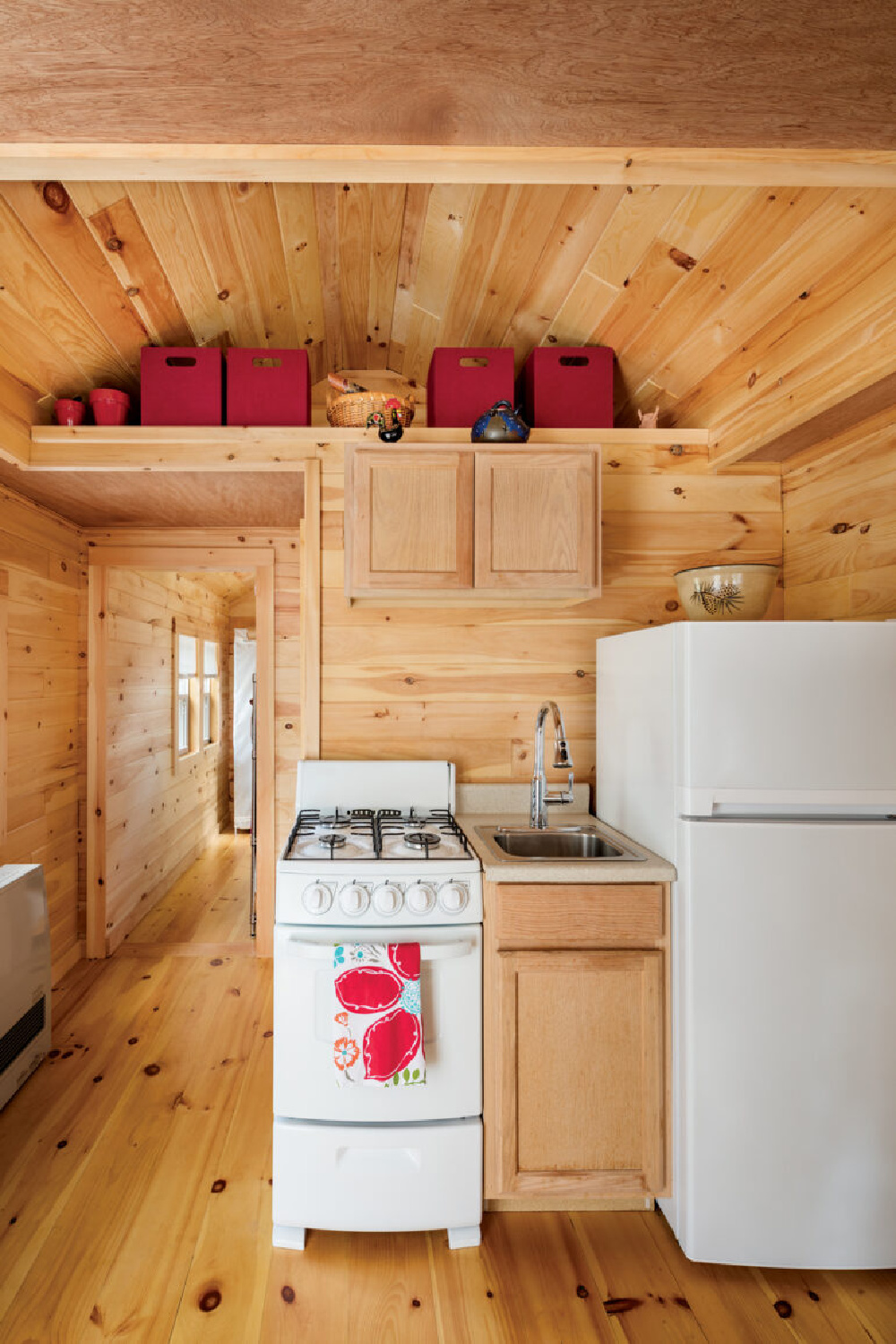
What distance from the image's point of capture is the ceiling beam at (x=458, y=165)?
1250 mm

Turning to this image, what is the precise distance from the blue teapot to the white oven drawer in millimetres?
1974

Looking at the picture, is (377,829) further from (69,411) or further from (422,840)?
(69,411)

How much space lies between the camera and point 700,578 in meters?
2.18

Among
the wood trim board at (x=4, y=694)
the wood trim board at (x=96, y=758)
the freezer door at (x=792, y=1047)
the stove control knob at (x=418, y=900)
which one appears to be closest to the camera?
the freezer door at (x=792, y=1047)

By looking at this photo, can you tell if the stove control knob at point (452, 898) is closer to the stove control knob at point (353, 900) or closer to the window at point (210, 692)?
the stove control knob at point (353, 900)

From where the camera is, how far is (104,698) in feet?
12.0

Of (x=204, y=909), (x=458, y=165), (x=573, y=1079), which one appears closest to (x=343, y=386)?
(x=458, y=165)

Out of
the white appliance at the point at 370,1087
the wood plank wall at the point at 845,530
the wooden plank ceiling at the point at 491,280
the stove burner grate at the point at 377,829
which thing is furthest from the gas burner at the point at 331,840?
the wooden plank ceiling at the point at 491,280

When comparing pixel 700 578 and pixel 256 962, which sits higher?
pixel 700 578

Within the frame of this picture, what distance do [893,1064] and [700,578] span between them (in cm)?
132

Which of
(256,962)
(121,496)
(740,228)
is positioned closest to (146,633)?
(121,496)

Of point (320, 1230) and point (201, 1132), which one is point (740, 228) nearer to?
point (320, 1230)

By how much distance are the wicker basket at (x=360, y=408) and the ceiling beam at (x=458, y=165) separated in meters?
1.17

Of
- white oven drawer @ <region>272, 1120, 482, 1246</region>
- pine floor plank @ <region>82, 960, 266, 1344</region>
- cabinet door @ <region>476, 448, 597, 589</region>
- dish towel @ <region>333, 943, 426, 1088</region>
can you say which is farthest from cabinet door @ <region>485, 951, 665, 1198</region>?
cabinet door @ <region>476, 448, 597, 589</region>
